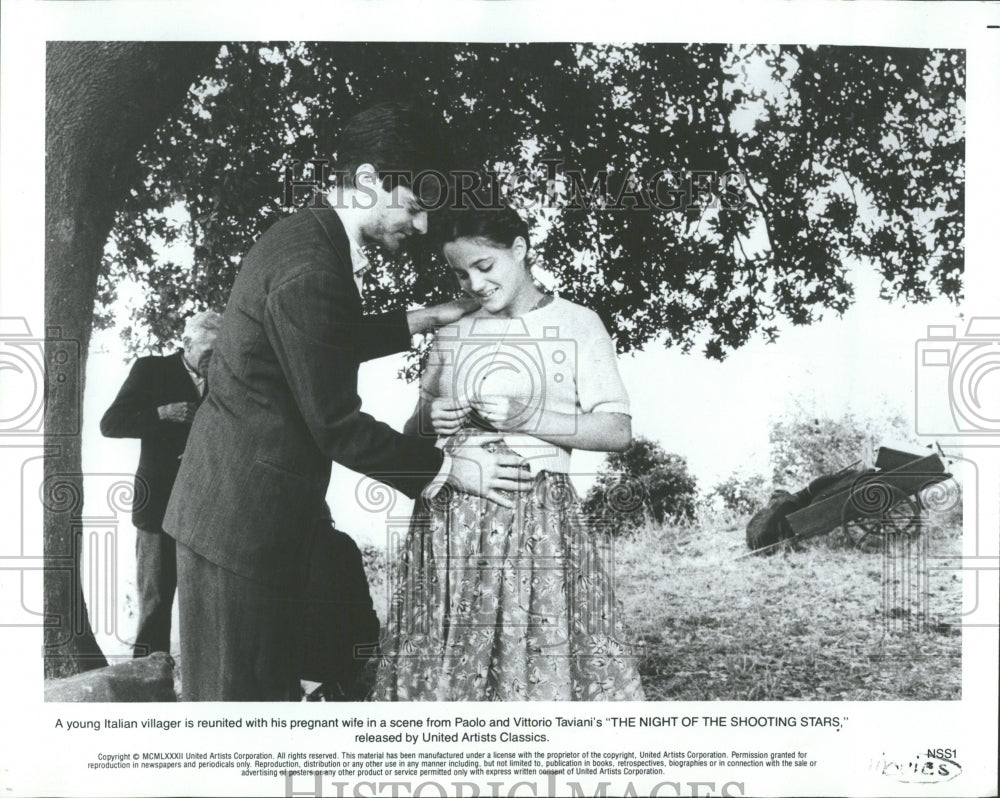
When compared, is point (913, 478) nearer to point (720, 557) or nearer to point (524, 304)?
point (720, 557)

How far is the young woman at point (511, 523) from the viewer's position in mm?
5340

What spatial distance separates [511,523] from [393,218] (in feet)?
5.03

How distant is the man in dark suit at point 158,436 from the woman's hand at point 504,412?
4.24ft

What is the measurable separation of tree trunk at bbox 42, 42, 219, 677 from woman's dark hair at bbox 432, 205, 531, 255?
1.38m

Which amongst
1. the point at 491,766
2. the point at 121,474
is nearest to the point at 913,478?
the point at 491,766

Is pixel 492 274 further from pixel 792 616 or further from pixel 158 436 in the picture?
pixel 792 616

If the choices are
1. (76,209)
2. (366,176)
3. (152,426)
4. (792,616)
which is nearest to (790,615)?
(792,616)

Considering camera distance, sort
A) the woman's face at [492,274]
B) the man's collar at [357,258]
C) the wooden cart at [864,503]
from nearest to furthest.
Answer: the man's collar at [357,258] < the woman's face at [492,274] < the wooden cart at [864,503]

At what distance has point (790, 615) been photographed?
18.1 ft

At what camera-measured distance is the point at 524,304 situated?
5.45 metres

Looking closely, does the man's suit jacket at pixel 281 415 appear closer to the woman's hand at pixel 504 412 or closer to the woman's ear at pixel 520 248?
the woman's hand at pixel 504 412

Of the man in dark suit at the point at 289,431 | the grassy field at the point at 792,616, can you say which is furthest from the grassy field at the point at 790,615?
the man in dark suit at the point at 289,431

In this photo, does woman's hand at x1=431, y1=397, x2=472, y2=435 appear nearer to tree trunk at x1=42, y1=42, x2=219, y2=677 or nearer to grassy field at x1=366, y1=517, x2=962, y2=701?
grassy field at x1=366, y1=517, x2=962, y2=701

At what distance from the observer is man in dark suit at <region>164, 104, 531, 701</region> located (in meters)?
5.18
